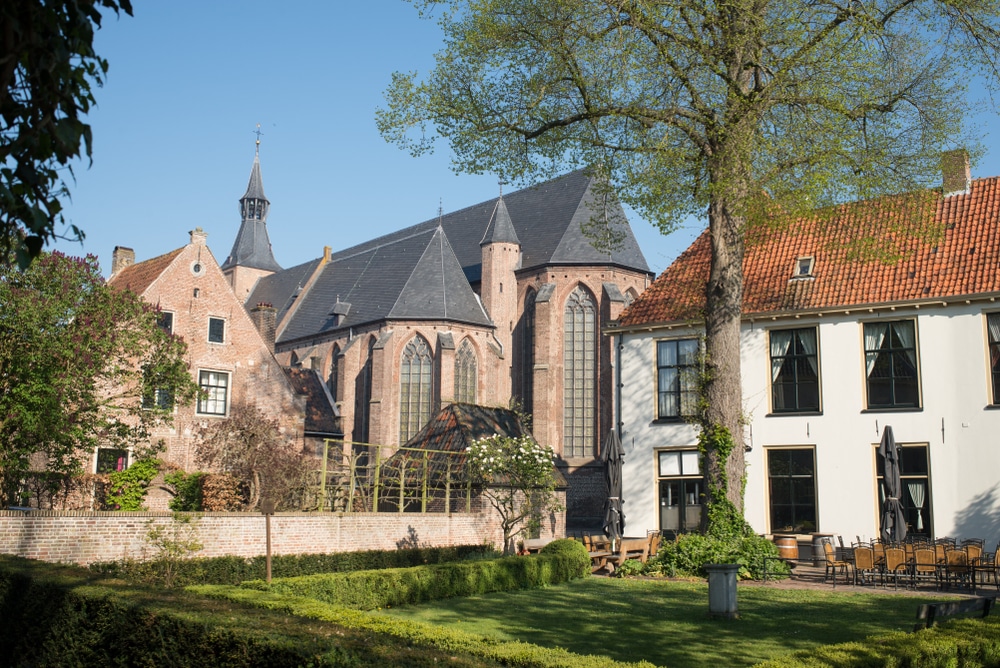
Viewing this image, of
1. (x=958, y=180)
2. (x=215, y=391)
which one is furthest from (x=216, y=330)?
(x=958, y=180)

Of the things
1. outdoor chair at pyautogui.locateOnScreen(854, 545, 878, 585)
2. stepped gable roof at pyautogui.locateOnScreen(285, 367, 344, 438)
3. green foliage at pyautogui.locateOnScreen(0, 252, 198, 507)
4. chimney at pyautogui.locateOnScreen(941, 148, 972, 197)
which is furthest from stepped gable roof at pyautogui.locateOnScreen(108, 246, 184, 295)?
chimney at pyautogui.locateOnScreen(941, 148, 972, 197)

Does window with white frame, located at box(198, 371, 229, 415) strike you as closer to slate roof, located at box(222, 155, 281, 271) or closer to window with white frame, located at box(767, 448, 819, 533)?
window with white frame, located at box(767, 448, 819, 533)

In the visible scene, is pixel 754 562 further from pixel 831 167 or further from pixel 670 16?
pixel 670 16

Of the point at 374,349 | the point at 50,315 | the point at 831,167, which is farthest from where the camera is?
the point at 374,349

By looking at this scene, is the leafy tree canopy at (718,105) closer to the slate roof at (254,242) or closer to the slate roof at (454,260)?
the slate roof at (454,260)

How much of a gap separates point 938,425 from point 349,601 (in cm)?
1380

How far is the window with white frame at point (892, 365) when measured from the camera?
67.3ft

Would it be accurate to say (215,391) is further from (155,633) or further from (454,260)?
(155,633)

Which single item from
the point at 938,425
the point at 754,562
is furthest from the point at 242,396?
the point at 938,425

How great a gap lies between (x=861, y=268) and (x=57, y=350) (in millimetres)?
18126

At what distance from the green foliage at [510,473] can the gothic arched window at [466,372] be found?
20377 millimetres

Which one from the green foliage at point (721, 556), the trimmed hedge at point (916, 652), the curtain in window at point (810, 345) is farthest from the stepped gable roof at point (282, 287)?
the trimmed hedge at point (916, 652)

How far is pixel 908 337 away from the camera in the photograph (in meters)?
20.7

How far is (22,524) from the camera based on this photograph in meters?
13.6
